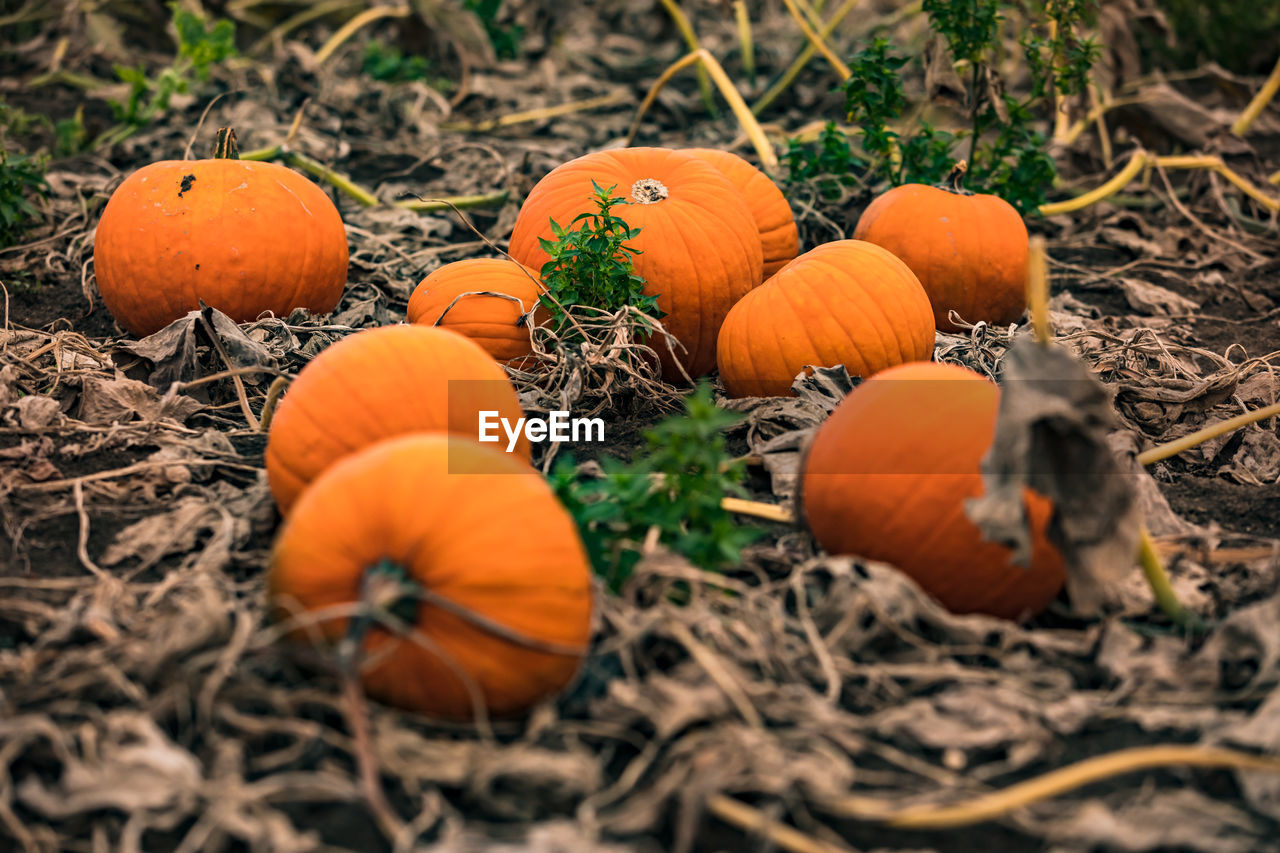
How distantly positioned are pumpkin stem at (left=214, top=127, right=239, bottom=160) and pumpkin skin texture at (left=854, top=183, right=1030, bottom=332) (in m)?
2.25

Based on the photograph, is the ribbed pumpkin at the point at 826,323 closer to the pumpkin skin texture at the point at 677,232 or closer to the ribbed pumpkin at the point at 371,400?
the pumpkin skin texture at the point at 677,232

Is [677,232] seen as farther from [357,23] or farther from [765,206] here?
[357,23]

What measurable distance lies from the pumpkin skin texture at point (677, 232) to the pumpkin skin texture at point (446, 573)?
1.55 m

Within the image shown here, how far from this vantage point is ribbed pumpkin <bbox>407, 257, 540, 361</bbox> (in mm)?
3535

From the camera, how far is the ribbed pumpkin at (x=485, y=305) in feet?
11.6

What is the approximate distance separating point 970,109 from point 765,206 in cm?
111

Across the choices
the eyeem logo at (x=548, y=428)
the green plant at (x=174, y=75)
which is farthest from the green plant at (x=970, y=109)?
the green plant at (x=174, y=75)

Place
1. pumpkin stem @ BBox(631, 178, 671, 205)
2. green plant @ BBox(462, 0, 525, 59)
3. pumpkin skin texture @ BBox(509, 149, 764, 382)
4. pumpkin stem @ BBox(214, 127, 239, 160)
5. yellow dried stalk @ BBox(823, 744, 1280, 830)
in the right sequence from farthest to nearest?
green plant @ BBox(462, 0, 525, 59) → pumpkin stem @ BBox(214, 127, 239, 160) → pumpkin stem @ BBox(631, 178, 671, 205) → pumpkin skin texture @ BBox(509, 149, 764, 382) → yellow dried stalk @ BBox(823, 744, 1280, 830)

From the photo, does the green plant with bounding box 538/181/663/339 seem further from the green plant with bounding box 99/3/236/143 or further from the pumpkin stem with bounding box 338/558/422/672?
the green plant with bounding box 99/3/236/143

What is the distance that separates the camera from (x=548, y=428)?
329cm

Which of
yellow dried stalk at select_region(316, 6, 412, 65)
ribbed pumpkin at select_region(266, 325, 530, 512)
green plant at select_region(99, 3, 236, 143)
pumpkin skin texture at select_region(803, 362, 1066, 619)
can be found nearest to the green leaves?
green plant at select_region(99, 3, 236, 143)

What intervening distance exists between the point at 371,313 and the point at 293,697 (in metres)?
2.37

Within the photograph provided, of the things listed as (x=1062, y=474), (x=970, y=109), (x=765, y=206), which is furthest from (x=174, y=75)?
(x=1062, y=474)

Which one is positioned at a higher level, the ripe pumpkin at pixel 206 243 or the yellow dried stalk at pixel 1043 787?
the ripe pumpkin at pixel 206 243
